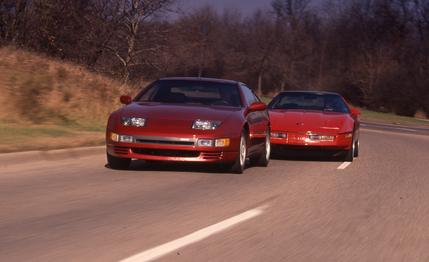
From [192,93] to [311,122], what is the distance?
3.20 m

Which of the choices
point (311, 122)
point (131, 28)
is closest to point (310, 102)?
point (311, 122)

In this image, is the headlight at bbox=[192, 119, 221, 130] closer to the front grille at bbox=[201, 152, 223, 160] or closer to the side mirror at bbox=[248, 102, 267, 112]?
the front grille at bbox=[201, 152, 223, 160]

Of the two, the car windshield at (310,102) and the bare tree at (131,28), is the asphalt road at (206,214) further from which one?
the bare tree at (131,28)

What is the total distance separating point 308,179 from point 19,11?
18294 millimetres

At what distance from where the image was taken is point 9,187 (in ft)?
32.8

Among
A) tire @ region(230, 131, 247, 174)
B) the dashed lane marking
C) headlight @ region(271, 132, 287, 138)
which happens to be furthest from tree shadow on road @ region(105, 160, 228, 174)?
the dashed lane marking

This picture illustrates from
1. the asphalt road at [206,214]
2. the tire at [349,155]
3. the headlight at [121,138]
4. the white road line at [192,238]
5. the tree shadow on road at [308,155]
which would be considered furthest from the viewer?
the tire at [349,155]

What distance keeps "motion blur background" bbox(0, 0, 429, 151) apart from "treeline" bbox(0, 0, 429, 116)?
0.07m

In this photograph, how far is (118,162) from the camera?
12.3 meters

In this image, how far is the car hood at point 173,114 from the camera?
1177 centimetres

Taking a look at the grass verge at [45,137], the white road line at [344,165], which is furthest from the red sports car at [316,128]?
the grass verge at [45,137]

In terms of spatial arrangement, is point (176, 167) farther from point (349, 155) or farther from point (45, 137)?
point (349, 155)

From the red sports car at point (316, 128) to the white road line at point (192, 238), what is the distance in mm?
6364

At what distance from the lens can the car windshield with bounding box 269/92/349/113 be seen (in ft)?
54.7
